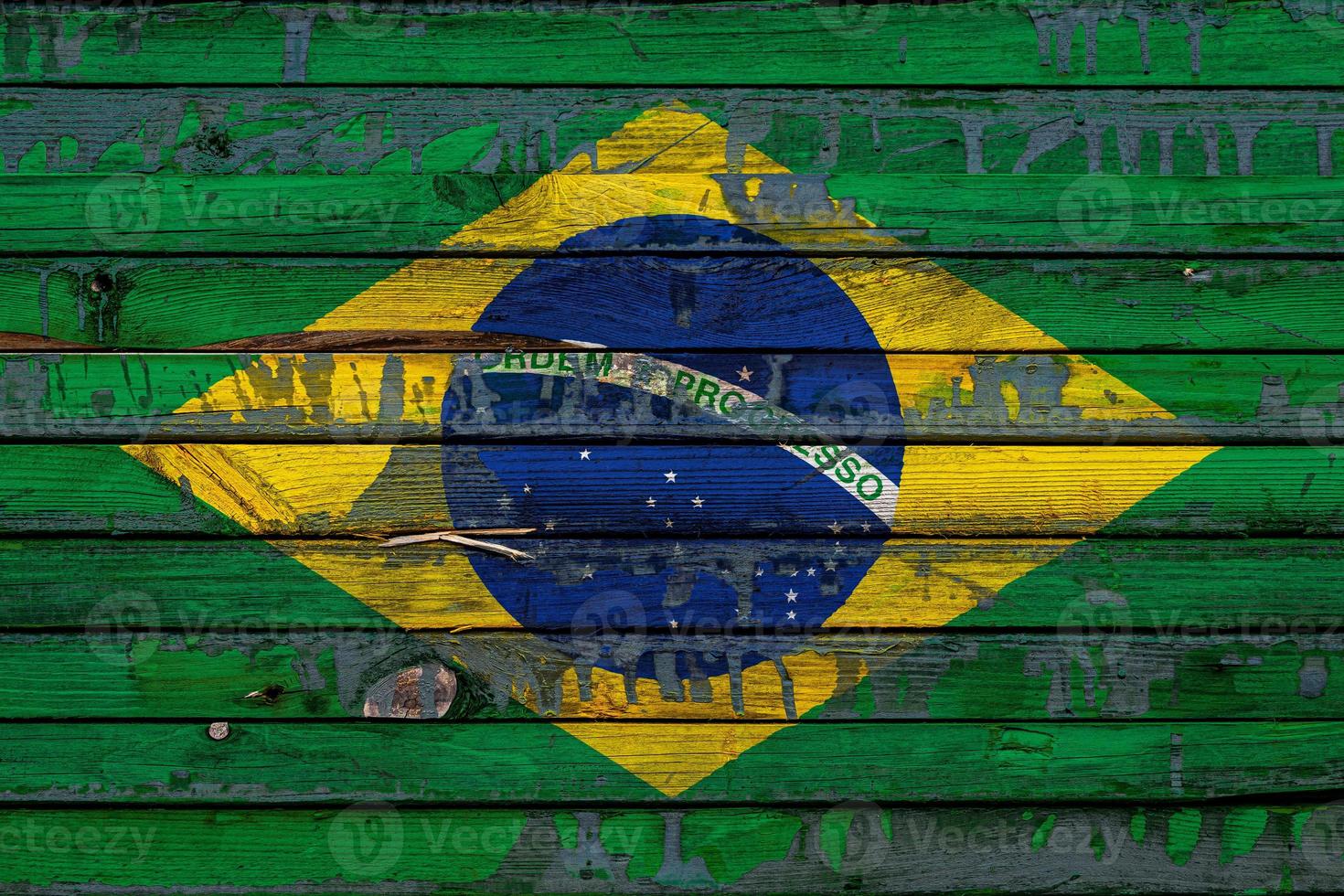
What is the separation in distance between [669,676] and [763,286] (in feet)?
→ 3.10

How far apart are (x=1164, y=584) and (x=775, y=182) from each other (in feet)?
4.34

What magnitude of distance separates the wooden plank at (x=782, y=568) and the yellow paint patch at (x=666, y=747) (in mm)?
241

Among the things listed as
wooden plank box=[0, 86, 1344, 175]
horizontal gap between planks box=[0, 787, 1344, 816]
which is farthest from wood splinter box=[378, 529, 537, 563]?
wooden plank box=[0, 86, 1344, 175]

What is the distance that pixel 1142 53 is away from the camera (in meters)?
1.98

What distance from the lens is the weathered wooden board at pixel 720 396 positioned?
6.36 feet

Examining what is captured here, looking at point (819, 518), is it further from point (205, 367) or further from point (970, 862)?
point (205, 367)

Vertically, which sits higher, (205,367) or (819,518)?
(205,367)

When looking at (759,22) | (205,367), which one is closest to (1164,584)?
(759,22)

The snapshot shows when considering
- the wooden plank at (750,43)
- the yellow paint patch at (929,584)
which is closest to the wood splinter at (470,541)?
the yellow paint patch at (929,584)

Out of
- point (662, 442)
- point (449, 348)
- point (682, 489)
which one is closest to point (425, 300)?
point (449, 348)

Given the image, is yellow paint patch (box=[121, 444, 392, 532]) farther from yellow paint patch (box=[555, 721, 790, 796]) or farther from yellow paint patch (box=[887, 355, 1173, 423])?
yellow paint patch (box=[887, 355, 1173, 423])

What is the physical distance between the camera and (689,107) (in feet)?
6.48

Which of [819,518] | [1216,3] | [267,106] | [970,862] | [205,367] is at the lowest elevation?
[970,862]

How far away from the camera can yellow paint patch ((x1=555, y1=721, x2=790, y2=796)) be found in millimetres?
1940
